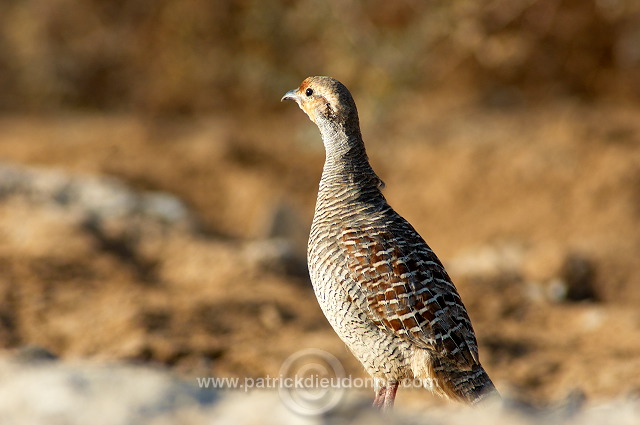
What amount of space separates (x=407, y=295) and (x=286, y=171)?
9091 millimetres

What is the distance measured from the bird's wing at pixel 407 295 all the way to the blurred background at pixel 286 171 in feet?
6.50

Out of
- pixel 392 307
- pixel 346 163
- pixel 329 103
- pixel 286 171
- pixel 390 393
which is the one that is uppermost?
pixel 286 171

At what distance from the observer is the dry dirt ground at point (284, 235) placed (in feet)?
21.8

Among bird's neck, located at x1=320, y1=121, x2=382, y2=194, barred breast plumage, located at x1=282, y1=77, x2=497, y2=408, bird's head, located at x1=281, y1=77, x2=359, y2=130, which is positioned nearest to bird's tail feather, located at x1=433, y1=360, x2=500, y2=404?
barred breast plumage, located at x1=282, y1=77, x2=497, y2=408

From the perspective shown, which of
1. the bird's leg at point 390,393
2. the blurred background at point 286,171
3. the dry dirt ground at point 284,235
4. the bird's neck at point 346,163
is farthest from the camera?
the blurred background at point 286,171

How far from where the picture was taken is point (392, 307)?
4.24m

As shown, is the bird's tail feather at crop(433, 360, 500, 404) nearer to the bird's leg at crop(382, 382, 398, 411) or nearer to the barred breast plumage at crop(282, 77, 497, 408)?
the barred breast plumage at crop(282, 77, 497, 408)

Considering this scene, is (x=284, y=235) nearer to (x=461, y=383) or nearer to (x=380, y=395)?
(x=380, y=395)

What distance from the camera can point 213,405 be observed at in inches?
122

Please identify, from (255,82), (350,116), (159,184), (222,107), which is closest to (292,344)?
(350,116)

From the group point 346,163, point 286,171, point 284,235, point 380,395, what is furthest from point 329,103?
point 286,171

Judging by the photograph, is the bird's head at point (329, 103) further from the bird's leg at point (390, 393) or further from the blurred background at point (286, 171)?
the blurred background at point (286, 171)

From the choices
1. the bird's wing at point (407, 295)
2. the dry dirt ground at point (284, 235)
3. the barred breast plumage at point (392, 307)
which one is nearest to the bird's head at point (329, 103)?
the barred breast plumage at point (392, 307)

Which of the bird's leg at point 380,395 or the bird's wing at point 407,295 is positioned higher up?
the bird's wing at point 407,295
